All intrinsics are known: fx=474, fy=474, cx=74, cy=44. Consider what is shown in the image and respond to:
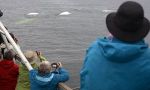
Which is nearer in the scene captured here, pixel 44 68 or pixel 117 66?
pixel 117 66

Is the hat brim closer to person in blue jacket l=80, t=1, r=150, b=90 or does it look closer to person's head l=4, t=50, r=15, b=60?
person in blue jacket l=80, t=1, r=150, b=90

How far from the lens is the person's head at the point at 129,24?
367 centimetres

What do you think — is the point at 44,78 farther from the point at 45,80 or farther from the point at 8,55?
the point at 8,55

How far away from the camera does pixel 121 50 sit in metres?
3.65

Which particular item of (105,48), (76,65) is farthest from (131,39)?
(76,65)

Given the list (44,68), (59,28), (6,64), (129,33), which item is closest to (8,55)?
(6,64)

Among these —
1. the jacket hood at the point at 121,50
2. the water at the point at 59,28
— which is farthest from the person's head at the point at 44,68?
the water at the point at 59,28

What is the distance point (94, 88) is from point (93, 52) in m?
0.31

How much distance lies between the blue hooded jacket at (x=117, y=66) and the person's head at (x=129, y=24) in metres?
0.06

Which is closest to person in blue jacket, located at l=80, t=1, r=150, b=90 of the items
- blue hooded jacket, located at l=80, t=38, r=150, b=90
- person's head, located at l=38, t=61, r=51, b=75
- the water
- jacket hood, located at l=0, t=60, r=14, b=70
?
blue hooded jacket, located at l=80, t=38, r=150, b=90

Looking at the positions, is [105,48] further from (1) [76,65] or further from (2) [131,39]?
(1) [76,65]

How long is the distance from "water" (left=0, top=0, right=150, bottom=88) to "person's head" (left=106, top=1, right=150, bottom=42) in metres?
13.8

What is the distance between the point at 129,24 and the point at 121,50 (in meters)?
0.21

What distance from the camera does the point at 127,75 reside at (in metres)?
3.80
